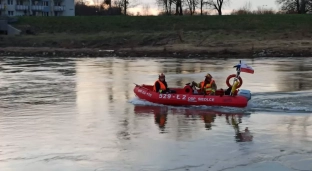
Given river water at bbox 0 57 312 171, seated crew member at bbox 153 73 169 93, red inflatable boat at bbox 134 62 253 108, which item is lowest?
river water at bbox 0 57 312 171

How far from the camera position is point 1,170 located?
476 inches

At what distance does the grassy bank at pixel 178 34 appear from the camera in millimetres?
51062

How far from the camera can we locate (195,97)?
20.7m

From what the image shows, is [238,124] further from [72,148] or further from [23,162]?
[23,162]

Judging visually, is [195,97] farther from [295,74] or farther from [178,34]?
→ [178,34]

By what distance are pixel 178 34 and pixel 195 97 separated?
37.1m

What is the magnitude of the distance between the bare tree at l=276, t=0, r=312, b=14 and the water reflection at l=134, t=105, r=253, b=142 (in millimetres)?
69899

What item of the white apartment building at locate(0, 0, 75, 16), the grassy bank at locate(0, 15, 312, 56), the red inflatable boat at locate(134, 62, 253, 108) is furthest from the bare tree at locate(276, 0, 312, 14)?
the red inflatable boat at locate(134, 62, 253, 108)

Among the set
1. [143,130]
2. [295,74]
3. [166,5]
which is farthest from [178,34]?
[143,130]

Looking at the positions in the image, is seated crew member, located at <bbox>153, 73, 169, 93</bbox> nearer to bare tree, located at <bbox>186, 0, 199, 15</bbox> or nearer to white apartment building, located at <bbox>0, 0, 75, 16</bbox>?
bare tree, located at <bbox>186, 0, 199, 15</bbox>

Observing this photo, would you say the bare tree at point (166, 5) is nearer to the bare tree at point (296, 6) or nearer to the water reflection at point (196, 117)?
the bare tree at point (296, 6)

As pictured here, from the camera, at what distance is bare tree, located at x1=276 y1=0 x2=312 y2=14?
8669 cm

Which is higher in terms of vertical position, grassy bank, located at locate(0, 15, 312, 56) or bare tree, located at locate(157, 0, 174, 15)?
bare tree, located at locate(157, 0, 174, 15)

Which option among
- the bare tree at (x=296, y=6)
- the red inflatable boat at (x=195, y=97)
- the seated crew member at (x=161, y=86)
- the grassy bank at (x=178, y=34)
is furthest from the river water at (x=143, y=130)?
the bare tree at (x=296, y=6)
